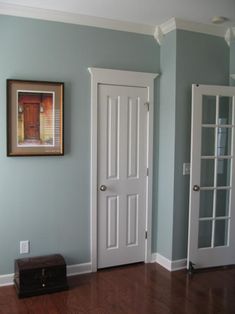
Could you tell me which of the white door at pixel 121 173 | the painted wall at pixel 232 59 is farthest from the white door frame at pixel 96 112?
the painted wall at pixel 232 59

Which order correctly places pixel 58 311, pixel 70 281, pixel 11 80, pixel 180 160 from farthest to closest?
pixel 180 160
pixel 70 281
pixel 11 80
pixel 58 311

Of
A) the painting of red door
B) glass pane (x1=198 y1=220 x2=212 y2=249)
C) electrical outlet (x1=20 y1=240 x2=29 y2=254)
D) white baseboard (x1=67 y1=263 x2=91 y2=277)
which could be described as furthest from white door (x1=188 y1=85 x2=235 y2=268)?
electrical outlet (x1=20 y1=240 x2=29 y2=254)

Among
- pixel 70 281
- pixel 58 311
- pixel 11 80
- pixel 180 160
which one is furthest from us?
pixel 180 160

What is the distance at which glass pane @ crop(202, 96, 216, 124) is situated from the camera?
12.1 feet

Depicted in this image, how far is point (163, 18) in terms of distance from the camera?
3502mm

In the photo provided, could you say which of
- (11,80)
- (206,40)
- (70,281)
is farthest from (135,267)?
(206,40)

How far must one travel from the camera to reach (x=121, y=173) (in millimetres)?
3721

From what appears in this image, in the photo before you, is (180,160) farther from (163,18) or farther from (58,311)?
(58,311)

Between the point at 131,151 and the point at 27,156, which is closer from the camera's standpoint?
the point at 27,156

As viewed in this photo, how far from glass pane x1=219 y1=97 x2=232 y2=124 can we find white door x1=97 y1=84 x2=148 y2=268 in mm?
853

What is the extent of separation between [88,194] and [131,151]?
672 millimetres

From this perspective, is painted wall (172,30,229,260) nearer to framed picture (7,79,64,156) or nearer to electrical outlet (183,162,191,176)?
electrical outlet (183,162,191,176)

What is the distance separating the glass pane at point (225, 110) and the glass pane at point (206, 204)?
0.82 metres

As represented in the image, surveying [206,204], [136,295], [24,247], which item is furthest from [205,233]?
[24,247]
